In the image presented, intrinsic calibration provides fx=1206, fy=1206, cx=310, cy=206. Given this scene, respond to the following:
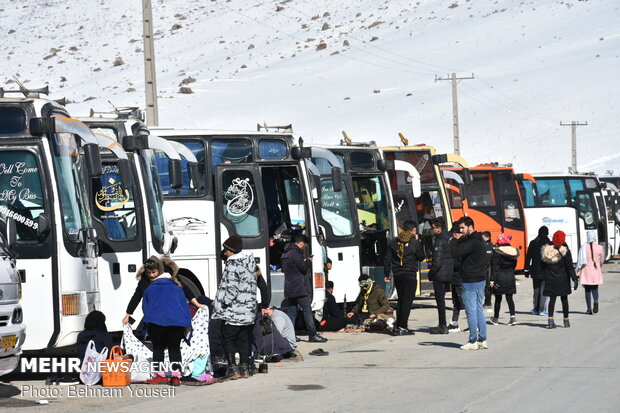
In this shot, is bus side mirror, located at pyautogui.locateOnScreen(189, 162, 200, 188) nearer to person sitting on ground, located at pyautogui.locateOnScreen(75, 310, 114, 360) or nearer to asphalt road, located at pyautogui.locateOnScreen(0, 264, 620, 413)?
asphalt road, located at pyautogui.locateOnScreen(0, 264, 620, 413)

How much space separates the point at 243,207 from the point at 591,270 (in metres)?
7.62

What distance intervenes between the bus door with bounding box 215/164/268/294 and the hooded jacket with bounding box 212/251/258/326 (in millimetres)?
4532

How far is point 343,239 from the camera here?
20.8 m

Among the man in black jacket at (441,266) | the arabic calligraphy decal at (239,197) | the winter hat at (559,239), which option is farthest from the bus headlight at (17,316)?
the winter hat at (559,239)

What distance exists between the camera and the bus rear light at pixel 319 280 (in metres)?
18.9

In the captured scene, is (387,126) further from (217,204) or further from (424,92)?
(217,204)

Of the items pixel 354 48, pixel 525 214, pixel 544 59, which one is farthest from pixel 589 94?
pixel 525 214

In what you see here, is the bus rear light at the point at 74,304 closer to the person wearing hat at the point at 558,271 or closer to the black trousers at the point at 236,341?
the black trousers at the point at 236,341

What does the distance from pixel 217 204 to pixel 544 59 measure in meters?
83.4

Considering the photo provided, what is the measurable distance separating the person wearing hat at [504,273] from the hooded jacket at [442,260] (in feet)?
4.88

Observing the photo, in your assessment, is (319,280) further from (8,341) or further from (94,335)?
(8,341)

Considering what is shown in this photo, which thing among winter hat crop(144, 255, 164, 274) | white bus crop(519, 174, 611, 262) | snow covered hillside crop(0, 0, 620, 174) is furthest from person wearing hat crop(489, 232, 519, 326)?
snow covered hillside crop(0, 0, 620, 174)

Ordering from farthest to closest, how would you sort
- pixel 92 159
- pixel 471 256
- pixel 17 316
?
pixel 471 256 → pixel 92 159 → pixel 17 316

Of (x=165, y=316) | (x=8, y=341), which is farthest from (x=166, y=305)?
(x=8, y=341)
